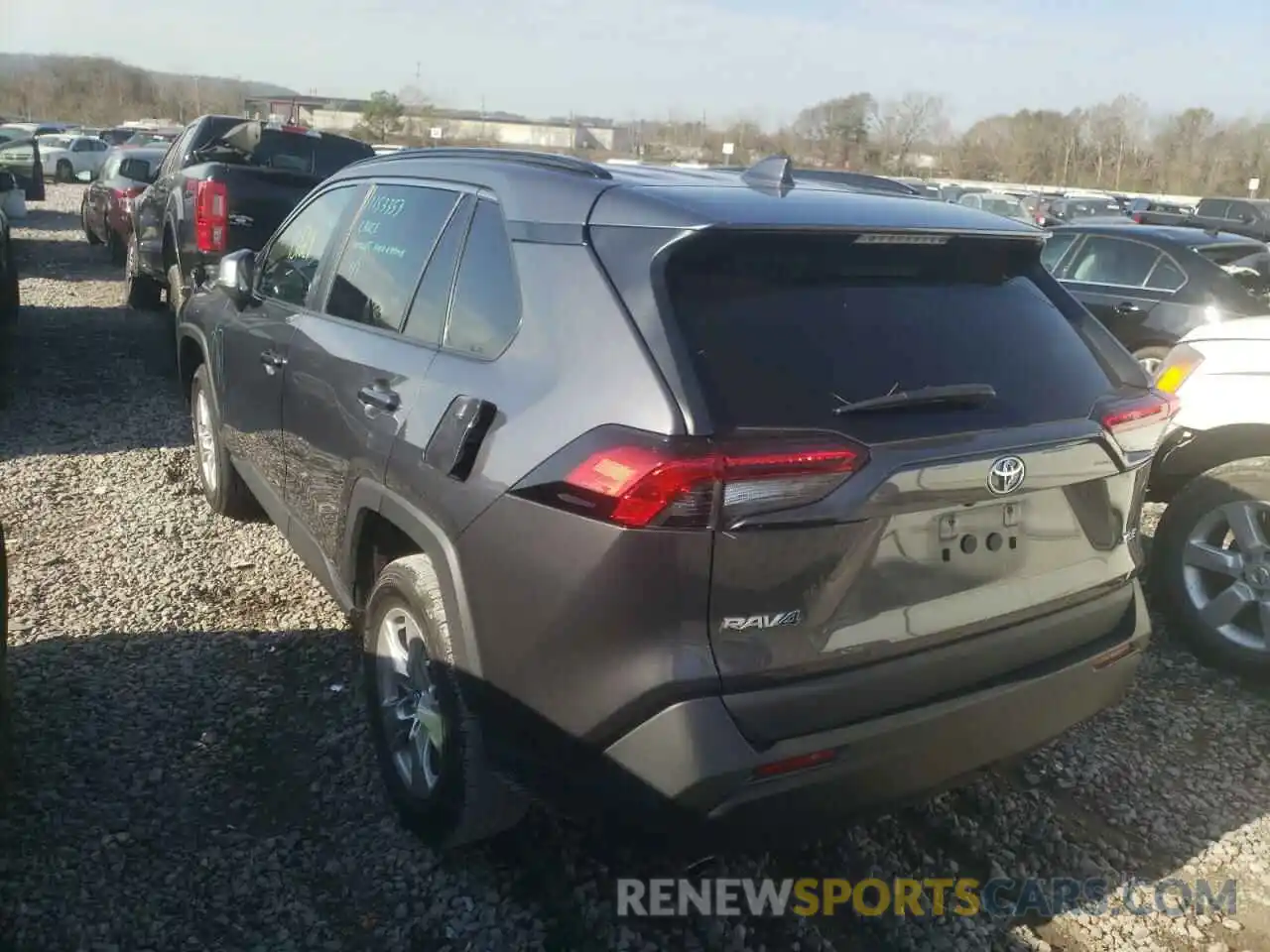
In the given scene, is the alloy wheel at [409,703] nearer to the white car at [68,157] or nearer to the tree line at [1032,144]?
the white car at [68,157]

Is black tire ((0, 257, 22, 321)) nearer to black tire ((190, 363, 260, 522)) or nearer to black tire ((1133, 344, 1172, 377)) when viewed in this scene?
black tire ((190, 363, 260, 522))

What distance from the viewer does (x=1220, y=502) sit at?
4.27m

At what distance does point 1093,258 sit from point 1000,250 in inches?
284

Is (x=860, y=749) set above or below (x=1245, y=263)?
below

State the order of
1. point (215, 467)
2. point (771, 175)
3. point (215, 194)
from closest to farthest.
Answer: point (771, 175), point (215, 467), point (215, 194)

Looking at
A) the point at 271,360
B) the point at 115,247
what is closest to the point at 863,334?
the point at 271,360

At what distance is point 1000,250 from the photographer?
2.84 m

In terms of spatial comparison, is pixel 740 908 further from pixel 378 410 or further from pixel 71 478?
pixel 71 478

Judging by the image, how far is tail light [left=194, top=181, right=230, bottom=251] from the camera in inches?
326

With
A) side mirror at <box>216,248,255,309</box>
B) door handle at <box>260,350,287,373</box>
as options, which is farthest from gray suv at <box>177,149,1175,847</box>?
side mirror at <box>216,248,255,309</box>

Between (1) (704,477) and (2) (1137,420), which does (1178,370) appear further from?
(1) (704,477)

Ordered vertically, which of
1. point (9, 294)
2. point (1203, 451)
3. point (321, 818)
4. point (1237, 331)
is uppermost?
point (1237, 331)

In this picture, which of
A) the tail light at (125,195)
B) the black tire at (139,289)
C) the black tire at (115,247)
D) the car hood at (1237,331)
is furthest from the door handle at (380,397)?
the black tire at (115,247)

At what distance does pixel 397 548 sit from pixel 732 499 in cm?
139
